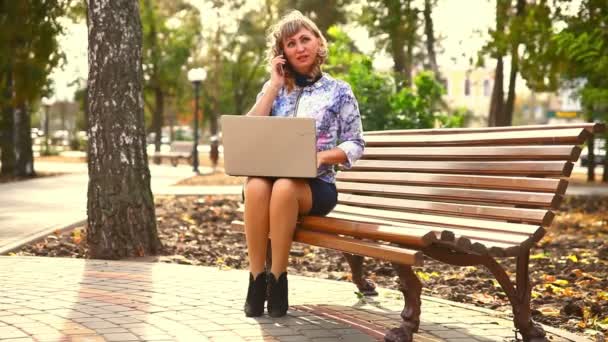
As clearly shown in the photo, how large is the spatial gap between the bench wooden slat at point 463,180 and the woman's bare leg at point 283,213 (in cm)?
77

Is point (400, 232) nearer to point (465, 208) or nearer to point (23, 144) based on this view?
point (465, 208)

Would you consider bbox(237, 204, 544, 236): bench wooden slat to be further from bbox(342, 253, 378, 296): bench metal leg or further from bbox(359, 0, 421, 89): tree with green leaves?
bbox(359, 0, 421, 89): tree with green leaves

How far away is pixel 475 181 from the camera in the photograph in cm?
504

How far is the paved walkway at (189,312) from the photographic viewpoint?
4.61 meters

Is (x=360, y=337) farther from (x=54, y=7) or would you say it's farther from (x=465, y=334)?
(x=54, y=7)

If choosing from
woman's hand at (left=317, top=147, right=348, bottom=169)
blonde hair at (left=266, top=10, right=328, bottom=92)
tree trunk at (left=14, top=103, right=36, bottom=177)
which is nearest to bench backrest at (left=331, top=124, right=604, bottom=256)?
woman's hand at (left=317, top=147, right=348, bottom=169)

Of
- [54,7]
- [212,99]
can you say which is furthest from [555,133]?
[212,99]

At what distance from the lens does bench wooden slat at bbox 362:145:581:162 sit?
4648 mm

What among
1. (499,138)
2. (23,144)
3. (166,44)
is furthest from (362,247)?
(166,44)

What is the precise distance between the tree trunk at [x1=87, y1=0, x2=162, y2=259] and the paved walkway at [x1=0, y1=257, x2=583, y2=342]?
107 centimetres

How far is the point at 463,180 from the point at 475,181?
0.10 meters

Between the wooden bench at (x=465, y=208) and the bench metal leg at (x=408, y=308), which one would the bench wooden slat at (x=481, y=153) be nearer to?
the wooden bench at (x=465, y=208)

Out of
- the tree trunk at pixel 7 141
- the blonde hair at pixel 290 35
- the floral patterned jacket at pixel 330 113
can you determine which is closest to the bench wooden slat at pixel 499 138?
the floral patterned jacket at pixel 330 113

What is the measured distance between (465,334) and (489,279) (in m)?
2.58
